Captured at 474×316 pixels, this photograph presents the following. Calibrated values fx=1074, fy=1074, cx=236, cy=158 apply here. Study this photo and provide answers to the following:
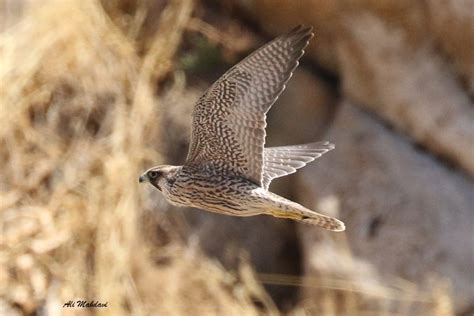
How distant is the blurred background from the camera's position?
20.3 ft

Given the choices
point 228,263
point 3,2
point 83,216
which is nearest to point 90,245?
point 83,216

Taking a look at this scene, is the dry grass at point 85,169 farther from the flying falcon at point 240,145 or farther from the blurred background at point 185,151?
the flying falcon at point 240,145

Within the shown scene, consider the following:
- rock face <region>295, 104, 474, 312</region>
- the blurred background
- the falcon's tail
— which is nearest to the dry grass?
the blurred background

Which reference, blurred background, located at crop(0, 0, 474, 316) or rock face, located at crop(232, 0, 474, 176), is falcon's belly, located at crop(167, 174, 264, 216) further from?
rock face, located at crop(232, 0, 474, 176)

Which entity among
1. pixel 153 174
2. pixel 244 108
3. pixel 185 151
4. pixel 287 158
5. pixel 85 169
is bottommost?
pixel 85 169

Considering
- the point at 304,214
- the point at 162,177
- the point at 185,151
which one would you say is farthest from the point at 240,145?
the point at 185,151

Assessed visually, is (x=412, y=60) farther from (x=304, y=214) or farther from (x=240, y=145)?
(x=304, y=214)

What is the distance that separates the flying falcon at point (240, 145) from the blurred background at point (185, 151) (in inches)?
77.0

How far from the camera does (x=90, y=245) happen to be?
632 centimetres

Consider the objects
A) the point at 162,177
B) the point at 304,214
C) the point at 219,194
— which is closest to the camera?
the point at 304,214

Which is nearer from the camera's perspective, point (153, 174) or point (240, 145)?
point (240, 145)

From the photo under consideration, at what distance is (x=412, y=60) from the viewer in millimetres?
6336

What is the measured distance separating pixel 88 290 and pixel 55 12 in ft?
6.05

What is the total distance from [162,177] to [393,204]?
2397 millimetres
